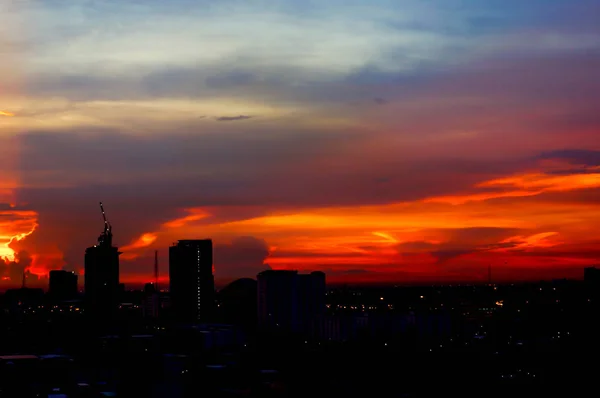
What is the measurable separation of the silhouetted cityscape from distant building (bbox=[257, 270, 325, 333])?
0.17 meters

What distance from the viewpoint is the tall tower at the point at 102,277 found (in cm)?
14638

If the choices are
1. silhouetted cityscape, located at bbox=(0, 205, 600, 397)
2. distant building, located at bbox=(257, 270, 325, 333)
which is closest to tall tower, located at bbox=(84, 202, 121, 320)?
silhouetted cityscape, located at bbox=(0, 205, 600, 397)

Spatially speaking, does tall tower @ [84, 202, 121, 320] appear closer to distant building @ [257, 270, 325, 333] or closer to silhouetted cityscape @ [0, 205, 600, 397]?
silhouetted cityscape @ [0, 205, 600, 397]

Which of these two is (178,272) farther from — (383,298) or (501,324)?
(501,324)

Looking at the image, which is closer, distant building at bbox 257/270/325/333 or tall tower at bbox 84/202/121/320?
distant building at bbox 257/270/325/333

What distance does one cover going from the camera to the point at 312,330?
105 metres

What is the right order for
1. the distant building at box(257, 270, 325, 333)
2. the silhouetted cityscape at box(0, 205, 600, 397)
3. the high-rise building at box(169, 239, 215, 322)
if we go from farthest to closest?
the high-rise building at box(169, 239, 215, 322), the distant building at box(257, 270, 325, 333), the silhouetted cityscape at box(0, 205, 600, 397)

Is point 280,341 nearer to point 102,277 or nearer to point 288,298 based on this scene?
point 288,298

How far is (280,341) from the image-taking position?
97.3 m

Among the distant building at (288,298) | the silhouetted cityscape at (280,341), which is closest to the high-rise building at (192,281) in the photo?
the silhouetted cityscape at (280,341)

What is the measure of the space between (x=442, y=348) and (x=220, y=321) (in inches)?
2230

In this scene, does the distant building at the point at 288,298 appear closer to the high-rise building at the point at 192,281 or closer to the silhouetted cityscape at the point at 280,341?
the silhouetted cityscape at the point at 280,341

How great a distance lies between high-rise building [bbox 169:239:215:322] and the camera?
143 meters

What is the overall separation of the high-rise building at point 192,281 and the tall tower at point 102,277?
8598 mm
